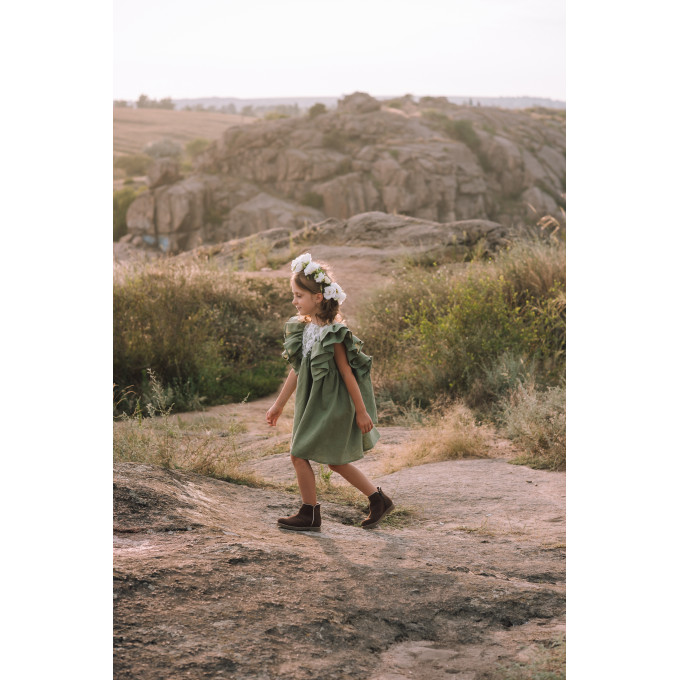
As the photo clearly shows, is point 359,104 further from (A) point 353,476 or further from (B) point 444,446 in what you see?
(A) point 353,476

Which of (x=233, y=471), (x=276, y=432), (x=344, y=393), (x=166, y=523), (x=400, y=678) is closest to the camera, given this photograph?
(x=400, y=678)

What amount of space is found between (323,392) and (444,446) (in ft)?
7.24

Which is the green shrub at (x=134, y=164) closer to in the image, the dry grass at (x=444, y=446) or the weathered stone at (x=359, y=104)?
the weathered stone at (x=359, y=104)

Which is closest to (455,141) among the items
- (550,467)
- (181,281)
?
(181,281)

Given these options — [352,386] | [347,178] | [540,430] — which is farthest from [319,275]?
[347,178]

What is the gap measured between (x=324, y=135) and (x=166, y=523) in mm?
49535

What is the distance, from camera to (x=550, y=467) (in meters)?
5.39

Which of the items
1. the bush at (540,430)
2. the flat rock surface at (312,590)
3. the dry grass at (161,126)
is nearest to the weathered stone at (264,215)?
the dry grass at (161,126)

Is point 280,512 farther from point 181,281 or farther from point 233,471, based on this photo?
point 181,281

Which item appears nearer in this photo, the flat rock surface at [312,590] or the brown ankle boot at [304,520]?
the flat rock surface at [312,590]

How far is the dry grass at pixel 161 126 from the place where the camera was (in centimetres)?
7931

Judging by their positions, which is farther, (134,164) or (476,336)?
(134,164)

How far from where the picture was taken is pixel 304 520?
3705mm

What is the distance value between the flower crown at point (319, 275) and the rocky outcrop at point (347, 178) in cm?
4040
